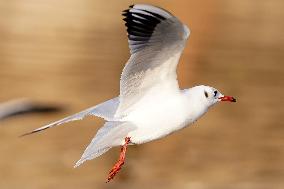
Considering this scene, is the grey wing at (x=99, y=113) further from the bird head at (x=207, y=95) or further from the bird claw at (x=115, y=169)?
the bird head at (x=207, y=95)

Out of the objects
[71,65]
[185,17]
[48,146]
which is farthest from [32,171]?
[185,17]

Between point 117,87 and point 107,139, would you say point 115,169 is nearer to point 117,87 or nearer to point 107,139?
point 107,139

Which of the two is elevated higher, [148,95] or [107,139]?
[148,95]

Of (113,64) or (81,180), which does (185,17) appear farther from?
(81,180)

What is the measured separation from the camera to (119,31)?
7.95 metres

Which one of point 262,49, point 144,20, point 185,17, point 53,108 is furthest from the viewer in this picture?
point 262,49

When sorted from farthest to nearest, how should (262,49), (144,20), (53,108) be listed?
(262,49)
(53,108)
(144,20)

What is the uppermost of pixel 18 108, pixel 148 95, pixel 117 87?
pixel 148 95

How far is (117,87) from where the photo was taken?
7988mm

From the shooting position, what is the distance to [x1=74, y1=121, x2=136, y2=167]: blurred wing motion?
4.44 m

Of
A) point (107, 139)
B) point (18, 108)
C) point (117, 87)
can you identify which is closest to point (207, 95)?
point (107, 139)

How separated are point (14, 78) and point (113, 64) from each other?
652 mm

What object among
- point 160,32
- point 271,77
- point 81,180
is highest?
point 160,32

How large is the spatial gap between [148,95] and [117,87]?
3458 mm
